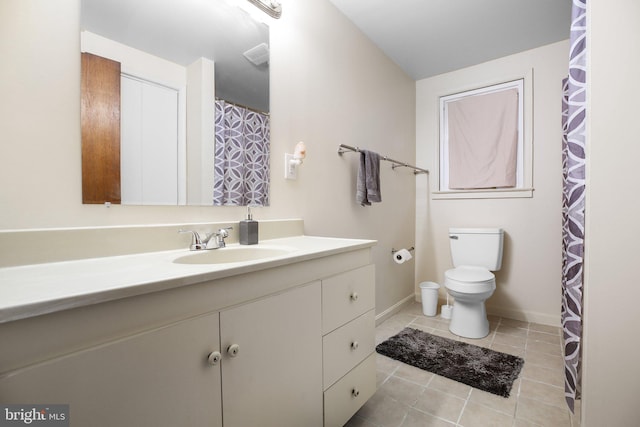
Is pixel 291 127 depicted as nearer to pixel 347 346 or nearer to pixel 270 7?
pixel 270 7

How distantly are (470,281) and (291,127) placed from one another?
1.60 metres

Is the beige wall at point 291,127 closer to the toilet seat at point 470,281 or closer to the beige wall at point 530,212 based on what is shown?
the beige wall at point 530,212

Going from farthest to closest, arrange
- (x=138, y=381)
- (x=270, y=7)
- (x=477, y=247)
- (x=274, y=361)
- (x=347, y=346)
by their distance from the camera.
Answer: (x=477, y=247) < (x=270, y=7) < (x=347, y=346) < (x=274, y=361) < (x=138, y=381)

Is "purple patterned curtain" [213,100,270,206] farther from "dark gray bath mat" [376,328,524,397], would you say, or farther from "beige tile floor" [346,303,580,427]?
"dark gray bath mat" [376,328,524,397]

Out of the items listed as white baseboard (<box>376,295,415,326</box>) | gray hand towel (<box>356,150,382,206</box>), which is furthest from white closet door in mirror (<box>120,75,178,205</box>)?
white baseboard (<box>376,295,415,326</box>)

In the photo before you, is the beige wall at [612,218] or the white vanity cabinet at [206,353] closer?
the white vanity cabinet at [206,353]

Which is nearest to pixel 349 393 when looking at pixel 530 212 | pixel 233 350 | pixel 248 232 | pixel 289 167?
pixel 233 350

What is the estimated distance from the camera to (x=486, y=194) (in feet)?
8.53

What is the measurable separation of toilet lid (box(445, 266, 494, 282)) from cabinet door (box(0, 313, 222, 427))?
188cm

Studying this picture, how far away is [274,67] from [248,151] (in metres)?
0.49

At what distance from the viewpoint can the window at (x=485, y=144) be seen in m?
2.48

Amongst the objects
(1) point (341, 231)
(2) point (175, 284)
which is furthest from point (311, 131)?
(2) point (175, 284)

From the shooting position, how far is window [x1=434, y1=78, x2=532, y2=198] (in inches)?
97.8

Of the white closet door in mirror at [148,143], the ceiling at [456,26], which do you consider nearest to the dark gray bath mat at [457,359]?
the white closet door in mirror at [148,143]
